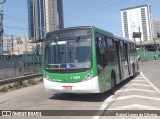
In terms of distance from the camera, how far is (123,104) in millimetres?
9430

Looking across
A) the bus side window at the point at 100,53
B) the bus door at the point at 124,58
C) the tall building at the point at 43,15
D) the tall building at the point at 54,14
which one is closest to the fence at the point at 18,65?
the bus door at the point at 124,58

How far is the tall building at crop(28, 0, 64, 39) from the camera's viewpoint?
4334cm

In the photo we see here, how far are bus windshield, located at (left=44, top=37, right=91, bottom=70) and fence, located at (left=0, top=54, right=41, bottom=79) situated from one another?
8.91 m

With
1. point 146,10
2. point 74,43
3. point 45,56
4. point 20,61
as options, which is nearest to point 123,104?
point 74,43

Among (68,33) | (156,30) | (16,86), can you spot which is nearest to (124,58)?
(68,33)

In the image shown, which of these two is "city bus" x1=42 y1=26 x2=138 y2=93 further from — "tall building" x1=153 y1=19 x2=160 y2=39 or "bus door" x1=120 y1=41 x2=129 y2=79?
"tall building" x1=153 y1=19 x2=160 y2=39

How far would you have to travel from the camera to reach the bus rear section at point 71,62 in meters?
10.2

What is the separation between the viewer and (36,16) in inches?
1752

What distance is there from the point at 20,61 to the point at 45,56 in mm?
11689

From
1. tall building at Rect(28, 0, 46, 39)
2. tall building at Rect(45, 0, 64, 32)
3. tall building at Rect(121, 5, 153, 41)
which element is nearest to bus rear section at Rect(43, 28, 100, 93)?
tall building at Rect(28, 0, 46, 39)

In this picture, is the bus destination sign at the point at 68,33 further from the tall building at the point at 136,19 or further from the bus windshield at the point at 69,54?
the tall building at the point at 136,19

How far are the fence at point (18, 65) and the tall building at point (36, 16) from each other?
18.7 meters

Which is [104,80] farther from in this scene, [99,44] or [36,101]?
[36,101]

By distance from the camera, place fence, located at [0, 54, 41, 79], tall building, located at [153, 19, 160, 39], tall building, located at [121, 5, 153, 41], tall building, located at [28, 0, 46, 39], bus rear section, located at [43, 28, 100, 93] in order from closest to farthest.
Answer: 1. bus rear section, located at [43, 28, 100, 93]
2. fence, located at [0, 54, 41, 79]
3. tall building, located at [28, 0, 46, 39]
4. tall building, located at [121, 5, 153, 41]
5. tall building, located at [153, 19, 160, 39]
